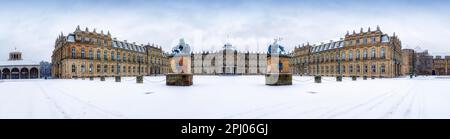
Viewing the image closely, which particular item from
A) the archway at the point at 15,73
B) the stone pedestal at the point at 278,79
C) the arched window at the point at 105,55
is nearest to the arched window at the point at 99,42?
the arched window at the point at 105,55

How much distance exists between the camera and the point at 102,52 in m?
45.4

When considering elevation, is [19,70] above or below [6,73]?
above

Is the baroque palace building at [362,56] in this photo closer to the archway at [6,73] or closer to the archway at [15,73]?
the archway at [15,73]

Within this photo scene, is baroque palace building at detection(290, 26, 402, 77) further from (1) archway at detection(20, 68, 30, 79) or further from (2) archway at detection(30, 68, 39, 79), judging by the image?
(1) archway at detection(20, 68, 30, 79)

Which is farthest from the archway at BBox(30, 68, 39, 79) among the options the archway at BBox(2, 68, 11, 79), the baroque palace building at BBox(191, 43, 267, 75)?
the baroque palace building at BBox(191, 43, 267, 75)

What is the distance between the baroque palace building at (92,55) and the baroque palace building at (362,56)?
5153 cm

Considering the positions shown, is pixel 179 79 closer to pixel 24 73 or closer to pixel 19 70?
pixel 19 70

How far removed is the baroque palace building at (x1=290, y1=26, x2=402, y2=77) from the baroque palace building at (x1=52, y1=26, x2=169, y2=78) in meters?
51.5

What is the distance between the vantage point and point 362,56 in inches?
1734

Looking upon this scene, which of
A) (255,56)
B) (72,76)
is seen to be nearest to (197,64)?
(255,56)

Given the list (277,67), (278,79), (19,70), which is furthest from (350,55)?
(19,70)

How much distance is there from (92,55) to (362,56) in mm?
58773

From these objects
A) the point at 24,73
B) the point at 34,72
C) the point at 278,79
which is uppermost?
the point at 34,72

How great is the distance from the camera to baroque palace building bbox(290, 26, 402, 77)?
4073cm
